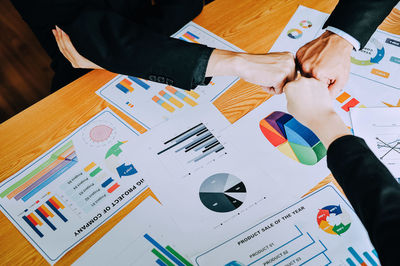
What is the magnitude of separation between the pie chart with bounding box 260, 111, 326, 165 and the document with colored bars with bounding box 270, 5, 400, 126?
13cm

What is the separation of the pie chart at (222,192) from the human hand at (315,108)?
0.79 ft

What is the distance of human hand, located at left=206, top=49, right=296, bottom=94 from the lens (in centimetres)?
83

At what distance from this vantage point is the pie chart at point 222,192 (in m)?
0.71

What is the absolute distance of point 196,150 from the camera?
0.78 meters

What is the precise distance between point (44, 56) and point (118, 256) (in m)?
1.80

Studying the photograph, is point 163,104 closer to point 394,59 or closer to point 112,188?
point 112,188

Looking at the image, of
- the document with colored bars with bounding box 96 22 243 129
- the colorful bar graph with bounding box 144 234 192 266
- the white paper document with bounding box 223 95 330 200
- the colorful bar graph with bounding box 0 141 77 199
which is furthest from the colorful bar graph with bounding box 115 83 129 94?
the colorful bar graph with bounding box 144 234 192 266

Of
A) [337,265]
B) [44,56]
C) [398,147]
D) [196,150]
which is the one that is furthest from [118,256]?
[44,56]

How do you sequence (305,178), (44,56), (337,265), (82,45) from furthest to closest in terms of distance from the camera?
(44,56), (82,45), (305,178), (337,265)

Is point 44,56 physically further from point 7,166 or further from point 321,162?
point 321,162

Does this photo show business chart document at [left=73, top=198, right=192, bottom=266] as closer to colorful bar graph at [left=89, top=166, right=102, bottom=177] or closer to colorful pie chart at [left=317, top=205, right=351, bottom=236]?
colorful bar graph at [left=89, top=166, right=102, bottom=177]

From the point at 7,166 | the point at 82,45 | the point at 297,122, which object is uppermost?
the point at 82,45

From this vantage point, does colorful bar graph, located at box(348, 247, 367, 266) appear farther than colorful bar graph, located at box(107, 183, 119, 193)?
No

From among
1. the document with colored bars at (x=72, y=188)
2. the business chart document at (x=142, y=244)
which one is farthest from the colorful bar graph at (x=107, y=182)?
the business chart document at (x=142, y=244)
